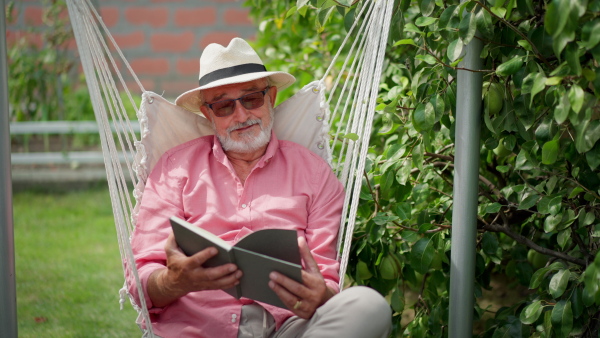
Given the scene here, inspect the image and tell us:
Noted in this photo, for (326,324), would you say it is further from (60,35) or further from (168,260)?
(60,35)

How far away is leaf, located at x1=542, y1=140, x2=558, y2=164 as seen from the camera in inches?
73.5

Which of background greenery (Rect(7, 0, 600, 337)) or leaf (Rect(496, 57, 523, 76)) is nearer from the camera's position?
background greenery (Rect(7, 0, 600, 337))

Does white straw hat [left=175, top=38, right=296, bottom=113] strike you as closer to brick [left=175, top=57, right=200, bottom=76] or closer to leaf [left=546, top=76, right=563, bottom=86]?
Answer: leaf [left=546, top=76, right=563, bottom=86]

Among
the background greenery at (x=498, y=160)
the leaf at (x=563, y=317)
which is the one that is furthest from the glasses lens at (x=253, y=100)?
the leaf at (x=563, y=317)

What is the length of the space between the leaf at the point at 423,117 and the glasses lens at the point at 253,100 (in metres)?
0.51

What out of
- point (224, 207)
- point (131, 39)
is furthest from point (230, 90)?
point (131, 39)

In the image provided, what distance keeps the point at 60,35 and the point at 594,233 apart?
189 inches

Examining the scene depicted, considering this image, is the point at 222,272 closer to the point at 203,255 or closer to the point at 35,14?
the point at 203,255

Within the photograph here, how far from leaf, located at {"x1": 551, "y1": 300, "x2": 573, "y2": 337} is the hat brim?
1063 mm

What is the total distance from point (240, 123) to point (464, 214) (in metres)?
0.73

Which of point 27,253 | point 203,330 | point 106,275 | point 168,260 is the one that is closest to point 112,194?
point 168,260

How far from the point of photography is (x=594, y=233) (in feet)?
6.29

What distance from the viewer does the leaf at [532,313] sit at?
2.04m

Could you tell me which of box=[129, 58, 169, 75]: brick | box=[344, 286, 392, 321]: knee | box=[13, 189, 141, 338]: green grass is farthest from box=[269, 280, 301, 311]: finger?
box=[129, 58, 169, 75]: brick
